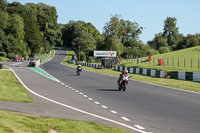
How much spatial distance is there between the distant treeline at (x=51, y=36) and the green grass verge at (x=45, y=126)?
9898 cm

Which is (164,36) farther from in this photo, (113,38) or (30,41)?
(30,41)

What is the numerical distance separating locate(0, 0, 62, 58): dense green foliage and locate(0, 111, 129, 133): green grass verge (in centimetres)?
9919

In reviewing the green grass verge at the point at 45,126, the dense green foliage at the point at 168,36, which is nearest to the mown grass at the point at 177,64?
the green grass verge at the point at 45,126

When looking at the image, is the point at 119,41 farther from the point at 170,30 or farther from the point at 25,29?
the point at 170,30

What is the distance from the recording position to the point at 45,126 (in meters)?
8.97

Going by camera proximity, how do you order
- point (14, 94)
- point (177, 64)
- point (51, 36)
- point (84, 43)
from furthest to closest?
point (84, 43)
point (51, 36)
point (177, 64)
point (14, 94)

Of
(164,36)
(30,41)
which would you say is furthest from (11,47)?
(164,36)

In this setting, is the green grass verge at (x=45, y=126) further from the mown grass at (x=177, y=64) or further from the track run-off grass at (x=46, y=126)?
the mown grass at (x=177, y=64)

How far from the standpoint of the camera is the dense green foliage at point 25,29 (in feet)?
363

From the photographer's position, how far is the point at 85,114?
1216 centimetres

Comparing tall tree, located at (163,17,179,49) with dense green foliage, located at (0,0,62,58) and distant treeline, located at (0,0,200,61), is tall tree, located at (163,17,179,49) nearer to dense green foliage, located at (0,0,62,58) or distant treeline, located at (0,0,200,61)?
distant treeline, located at (0,0,200,61)

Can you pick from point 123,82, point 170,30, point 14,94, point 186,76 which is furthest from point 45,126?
point 170,30

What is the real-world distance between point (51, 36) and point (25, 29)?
35.2m

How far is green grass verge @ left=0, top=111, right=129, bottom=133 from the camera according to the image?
8148mm
